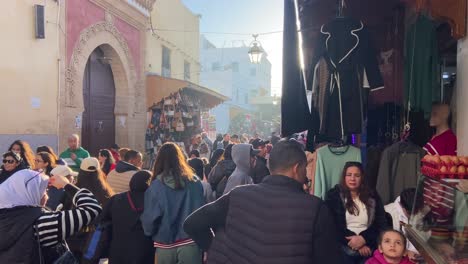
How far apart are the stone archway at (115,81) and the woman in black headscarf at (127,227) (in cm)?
658

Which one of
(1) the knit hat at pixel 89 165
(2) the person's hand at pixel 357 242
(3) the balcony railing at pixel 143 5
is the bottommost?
(2) the person's hand at pixel 357 242

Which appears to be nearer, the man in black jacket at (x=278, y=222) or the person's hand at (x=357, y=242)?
the man in black jacket at (x=278, y=222)

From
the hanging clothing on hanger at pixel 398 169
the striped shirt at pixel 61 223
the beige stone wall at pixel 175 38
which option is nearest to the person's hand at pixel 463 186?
the hanging clothing on hanger at pixel 398 169

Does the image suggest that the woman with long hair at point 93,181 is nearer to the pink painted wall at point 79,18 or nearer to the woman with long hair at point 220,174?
the woman with long hair at point 220,174

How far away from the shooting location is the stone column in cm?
362

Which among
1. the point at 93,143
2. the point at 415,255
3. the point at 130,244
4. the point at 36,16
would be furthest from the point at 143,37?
the point at 415,255

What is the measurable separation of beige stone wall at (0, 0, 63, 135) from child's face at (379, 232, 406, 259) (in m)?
7.78

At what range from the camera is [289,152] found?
8.18 feet

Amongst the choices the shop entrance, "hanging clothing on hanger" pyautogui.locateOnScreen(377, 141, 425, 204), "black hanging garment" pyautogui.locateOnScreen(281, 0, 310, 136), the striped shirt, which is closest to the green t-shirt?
the shop entrance

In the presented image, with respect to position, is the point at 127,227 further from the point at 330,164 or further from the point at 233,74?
the point at 233,74

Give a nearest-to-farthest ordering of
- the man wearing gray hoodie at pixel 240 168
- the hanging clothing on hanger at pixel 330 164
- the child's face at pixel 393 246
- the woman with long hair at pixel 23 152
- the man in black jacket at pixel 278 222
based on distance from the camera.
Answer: the man in black jacket at pixel 278 222 < the child's face at pixel 393 246 < the hanging clothing on hanger at pixel 330 164 < the man wearing gray hoodie at pixel 240 168 < the woman with long hair at pixel 23 152

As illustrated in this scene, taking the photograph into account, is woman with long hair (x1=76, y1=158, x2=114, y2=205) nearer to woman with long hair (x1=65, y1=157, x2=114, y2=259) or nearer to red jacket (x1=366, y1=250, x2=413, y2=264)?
woman with long hair (x1=65, y1=157, x2=114, y2=259)

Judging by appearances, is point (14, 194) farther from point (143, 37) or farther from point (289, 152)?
point (143, 37)

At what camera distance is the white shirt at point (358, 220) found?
3846 mm
